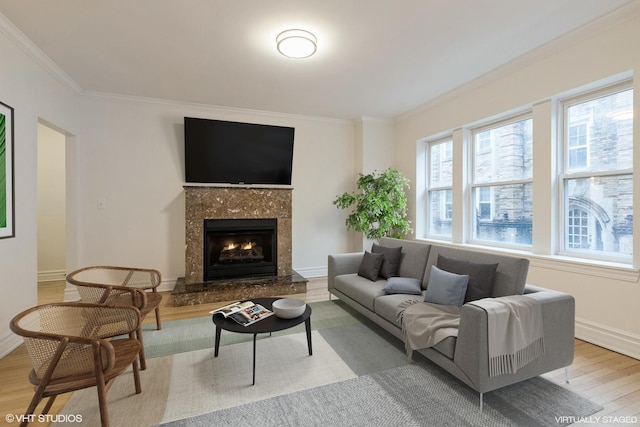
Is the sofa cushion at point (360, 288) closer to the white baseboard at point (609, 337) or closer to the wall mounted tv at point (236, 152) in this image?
the white baseboard at point (609, 337)

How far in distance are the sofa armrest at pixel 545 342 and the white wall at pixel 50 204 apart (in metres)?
5.89

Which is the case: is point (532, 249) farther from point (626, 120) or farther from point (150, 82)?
point (150, 82)

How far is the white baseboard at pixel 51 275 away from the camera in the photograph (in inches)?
186

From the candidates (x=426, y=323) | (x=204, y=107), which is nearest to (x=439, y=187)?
(x=426, y=323)

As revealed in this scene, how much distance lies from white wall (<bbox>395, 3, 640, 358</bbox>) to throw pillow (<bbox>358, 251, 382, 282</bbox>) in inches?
63.6

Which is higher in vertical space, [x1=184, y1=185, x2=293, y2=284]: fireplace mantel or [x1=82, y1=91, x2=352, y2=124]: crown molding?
[x1=82, y1=91, x2=352, y2=124]: crown molding

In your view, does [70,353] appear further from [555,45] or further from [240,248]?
[555,45]

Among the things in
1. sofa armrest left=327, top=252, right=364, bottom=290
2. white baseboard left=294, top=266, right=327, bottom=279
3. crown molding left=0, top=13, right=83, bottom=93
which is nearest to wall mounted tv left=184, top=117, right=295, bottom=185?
crown molding left=0, top=13, right=83, bottom=93

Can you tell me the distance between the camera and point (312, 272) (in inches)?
203

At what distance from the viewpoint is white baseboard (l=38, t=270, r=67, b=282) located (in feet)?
15.5

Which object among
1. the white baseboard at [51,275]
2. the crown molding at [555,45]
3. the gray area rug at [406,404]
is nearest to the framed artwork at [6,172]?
the gray area rug at [406,404]

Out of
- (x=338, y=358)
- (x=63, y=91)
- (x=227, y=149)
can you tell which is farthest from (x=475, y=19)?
(x=63, y=91)

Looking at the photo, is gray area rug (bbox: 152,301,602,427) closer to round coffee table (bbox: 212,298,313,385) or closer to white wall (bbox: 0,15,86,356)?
round coffee table (bbox: 212,298,313,385)

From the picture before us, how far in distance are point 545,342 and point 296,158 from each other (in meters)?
4.02
